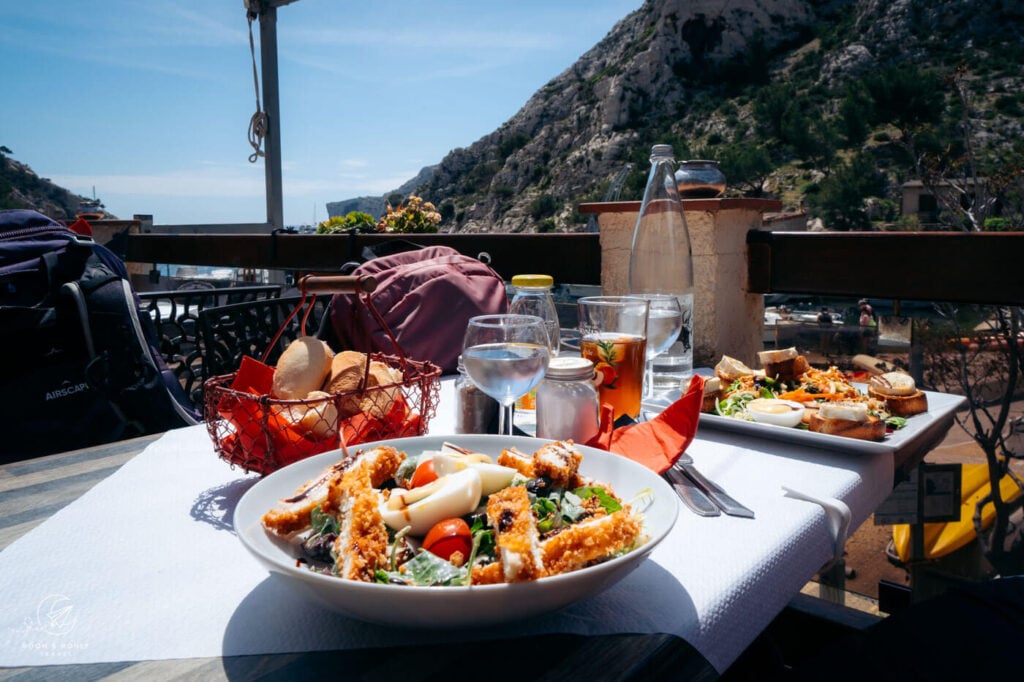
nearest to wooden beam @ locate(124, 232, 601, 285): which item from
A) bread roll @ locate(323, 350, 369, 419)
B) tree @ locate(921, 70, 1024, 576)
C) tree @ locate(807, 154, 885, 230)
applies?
bread roll @ locate(323, 350, 369, 419)

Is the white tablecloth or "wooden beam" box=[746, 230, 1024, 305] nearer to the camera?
the white tablecloth

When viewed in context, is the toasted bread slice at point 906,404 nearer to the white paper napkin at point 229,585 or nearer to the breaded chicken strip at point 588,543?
the white paper napkin at point 229,585

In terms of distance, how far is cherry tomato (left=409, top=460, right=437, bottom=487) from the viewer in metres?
0.61

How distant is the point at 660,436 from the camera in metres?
0.86

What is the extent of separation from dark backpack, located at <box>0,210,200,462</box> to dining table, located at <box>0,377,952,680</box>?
66 centimetres

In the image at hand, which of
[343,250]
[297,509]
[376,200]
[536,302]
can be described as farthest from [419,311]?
[376,200]

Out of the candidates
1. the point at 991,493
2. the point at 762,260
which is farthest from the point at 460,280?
the point at 991,493

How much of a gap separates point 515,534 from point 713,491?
39cm

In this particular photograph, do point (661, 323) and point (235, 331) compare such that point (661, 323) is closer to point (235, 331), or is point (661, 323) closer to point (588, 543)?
point (588, 543)

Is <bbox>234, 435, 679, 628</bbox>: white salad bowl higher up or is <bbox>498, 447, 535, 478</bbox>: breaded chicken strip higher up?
<bbox>498, 447, 535, 478</bbox>: breaded chicken strip

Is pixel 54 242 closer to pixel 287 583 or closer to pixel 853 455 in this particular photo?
pixel 287 583

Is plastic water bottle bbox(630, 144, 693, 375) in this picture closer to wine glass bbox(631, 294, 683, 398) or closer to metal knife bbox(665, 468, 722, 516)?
wine glass bbox(631, 294, 683, 398)

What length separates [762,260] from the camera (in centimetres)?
206

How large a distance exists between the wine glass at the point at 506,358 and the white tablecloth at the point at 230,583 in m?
0.24
